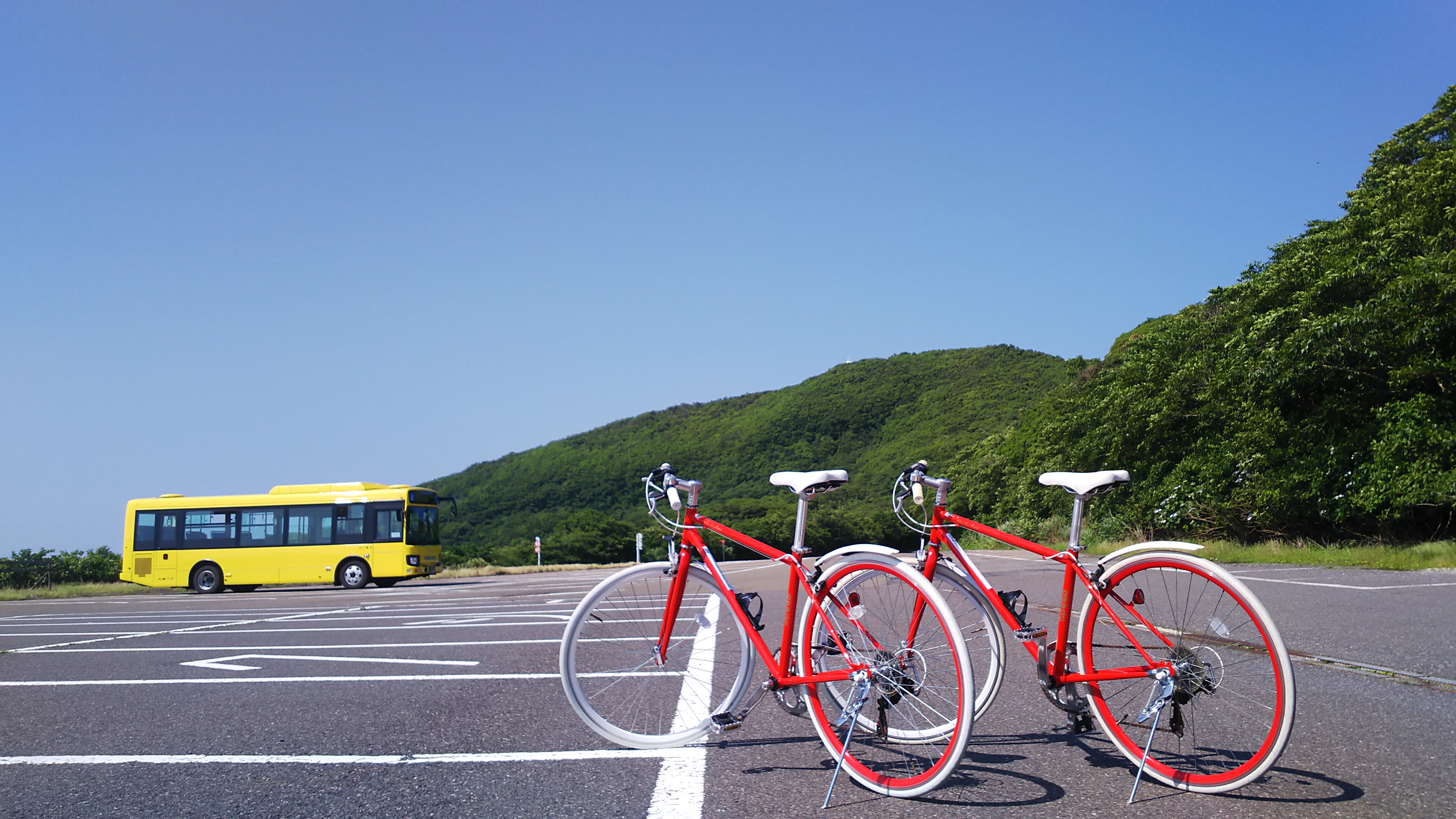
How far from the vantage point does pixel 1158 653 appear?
336 centimetres

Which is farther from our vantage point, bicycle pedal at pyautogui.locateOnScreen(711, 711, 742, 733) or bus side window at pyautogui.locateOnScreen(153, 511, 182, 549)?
bus side window at pyautogui.locateOnScreen(153, 511, 182, 549)

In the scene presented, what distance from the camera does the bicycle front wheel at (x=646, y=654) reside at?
3893mm

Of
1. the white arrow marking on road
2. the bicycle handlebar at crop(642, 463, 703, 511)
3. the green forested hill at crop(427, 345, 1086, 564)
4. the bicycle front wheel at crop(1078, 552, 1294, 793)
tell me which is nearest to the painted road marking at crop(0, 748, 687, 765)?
the bicycle handlebar at crop(642, 463, 703, 511)

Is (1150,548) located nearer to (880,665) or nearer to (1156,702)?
(1156,702)

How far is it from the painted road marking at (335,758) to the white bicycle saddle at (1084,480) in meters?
1.86

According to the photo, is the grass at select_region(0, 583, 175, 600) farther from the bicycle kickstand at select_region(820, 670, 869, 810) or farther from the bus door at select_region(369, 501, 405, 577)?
the bicycle kickstand at select_region(820, 670, 869, 810)

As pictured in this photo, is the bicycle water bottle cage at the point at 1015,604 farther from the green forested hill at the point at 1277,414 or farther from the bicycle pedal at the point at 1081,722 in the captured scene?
the green forested hill at the point at 1277,414

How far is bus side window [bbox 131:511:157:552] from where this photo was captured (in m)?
25.5

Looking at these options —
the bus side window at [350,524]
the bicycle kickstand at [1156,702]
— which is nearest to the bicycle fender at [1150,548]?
the bicycle kickstand at [1156,702]

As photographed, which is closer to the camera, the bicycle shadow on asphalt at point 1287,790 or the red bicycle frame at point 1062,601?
the bicycle shadow on asphalt at point 1287,790

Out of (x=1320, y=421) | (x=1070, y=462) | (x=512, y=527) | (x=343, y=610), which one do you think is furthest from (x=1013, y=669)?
(x=512, y=527)

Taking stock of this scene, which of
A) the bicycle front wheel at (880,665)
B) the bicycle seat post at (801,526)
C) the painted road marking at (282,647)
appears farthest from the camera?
the painted road marking at (282,647)

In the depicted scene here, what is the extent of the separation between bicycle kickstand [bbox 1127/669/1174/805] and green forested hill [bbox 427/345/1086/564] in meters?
55.4

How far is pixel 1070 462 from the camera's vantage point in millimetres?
32531
